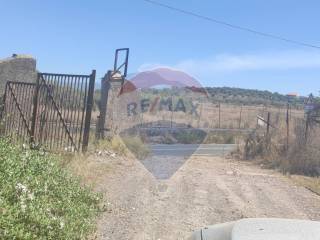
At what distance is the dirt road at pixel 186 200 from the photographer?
28.9ft

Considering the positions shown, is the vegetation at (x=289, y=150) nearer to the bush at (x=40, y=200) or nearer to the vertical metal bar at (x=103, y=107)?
the vertical metal bar at (x=103, y=107)

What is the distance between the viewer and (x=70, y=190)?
914 cm

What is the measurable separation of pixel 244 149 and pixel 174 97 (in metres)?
3.84

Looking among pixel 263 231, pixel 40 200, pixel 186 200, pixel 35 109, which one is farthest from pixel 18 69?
pixel 263 231

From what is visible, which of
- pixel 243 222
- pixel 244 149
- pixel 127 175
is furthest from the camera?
pixel 244 149

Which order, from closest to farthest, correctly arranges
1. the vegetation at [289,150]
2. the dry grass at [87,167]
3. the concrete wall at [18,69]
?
1. the dry grass at [87,167]
2. the concrete wall at [18,69]
3. the vegetation at [289,150]

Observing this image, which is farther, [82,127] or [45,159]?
[82,127]

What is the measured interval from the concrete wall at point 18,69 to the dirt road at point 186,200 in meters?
5.25

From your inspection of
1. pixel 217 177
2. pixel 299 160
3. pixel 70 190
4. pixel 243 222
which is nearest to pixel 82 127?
pixel 217 177

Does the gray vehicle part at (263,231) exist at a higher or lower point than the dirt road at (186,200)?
higher

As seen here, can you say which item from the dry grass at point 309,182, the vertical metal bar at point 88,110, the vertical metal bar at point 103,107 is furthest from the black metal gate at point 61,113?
the dry grass at point 309,182

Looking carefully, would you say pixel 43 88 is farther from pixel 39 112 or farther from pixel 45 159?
pixel 45 159

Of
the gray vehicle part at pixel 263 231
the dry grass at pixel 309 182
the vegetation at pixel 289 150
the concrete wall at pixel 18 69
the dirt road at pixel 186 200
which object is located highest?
the concrete wall at pixel 18 69

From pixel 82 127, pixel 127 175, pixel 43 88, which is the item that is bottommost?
pixel 127 175
